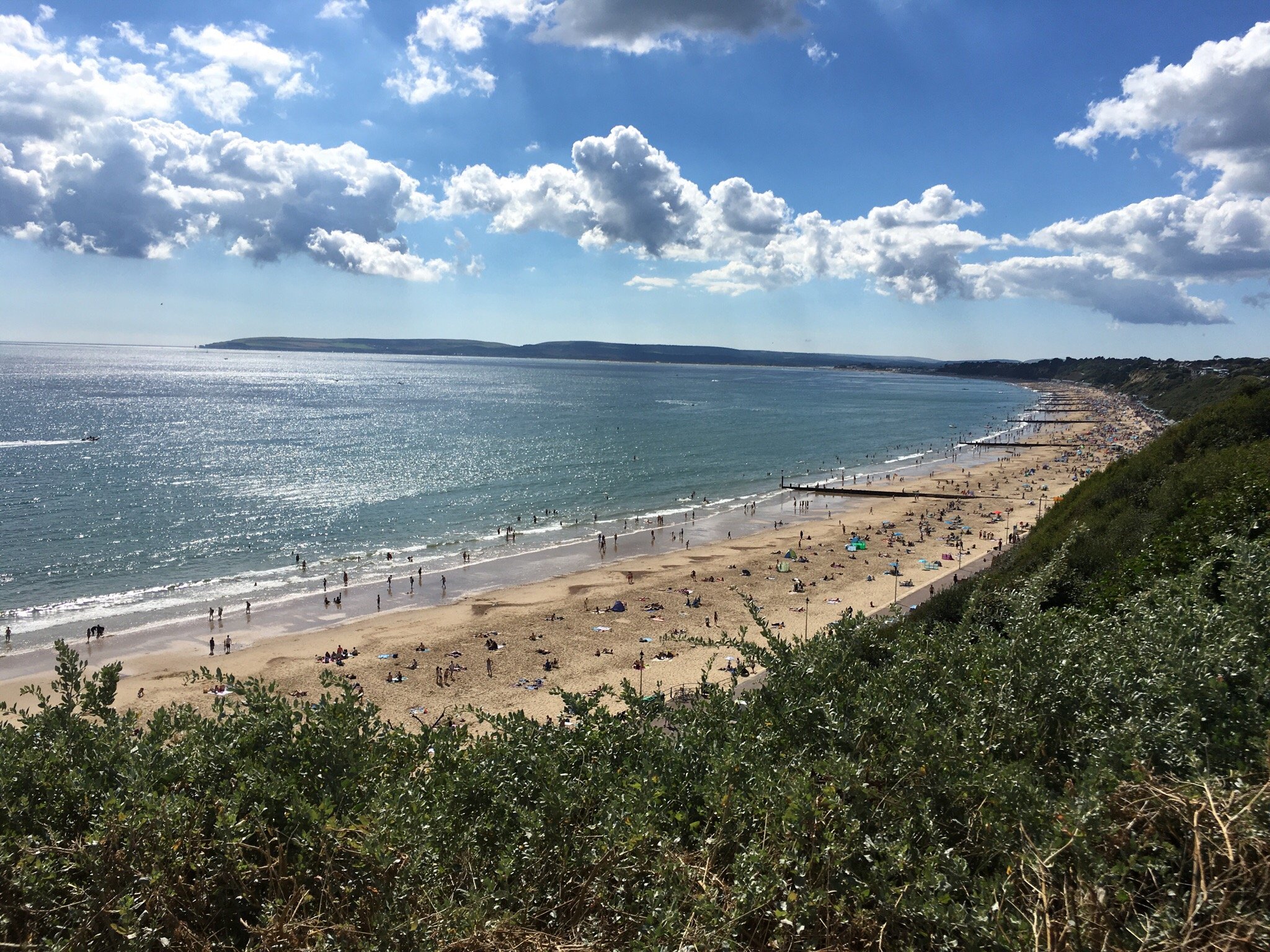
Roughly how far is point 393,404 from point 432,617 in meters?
107

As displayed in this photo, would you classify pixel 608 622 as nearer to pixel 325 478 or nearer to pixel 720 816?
pixel 720 816

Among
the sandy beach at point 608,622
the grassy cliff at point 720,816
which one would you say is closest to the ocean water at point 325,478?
the sandy beach at point 608,622

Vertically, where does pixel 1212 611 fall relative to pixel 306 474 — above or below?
above

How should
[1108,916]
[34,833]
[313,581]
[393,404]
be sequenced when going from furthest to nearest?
[393,404]
[313,581]
[34,833]
[1108,916]

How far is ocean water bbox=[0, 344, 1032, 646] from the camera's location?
37656 millimetres

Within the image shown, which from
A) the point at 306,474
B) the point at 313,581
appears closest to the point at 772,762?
the point at 313,581

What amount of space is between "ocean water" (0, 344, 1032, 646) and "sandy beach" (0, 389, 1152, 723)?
687 cm

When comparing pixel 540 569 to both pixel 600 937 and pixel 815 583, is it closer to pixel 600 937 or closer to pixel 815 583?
pixel 815 583

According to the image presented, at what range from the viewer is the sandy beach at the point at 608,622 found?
25.2 m

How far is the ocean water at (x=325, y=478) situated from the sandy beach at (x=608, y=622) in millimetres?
6869

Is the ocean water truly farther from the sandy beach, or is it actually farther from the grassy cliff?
the grassy cliff

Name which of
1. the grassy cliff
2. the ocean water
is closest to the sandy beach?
the ocean water

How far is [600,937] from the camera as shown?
4.62 m

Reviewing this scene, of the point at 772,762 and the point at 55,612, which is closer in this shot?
the point at 772,762
